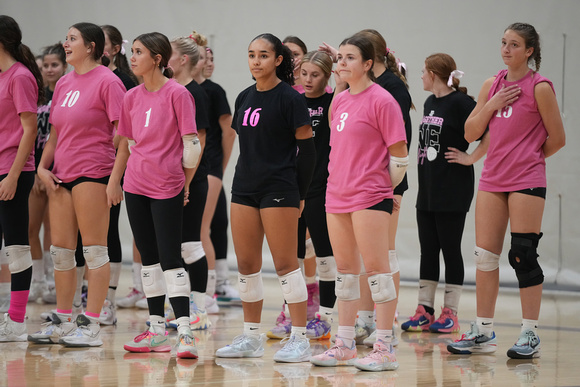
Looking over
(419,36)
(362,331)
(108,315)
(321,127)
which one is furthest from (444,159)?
(419,36)

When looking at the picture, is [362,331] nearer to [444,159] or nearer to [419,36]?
[444,159]

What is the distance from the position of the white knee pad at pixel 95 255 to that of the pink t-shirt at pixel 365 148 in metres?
1.21

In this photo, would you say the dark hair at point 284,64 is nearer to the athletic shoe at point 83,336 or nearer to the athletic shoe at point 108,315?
the athletic shoe at point 83,336

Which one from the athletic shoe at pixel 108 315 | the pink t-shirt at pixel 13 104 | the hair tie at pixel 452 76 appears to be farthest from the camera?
the athletic shoe at pixel 108 315

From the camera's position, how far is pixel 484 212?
3826 millimetres

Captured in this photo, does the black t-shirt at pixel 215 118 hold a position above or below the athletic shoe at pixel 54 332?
above

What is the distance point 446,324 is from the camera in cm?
455

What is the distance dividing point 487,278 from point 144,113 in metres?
1.81

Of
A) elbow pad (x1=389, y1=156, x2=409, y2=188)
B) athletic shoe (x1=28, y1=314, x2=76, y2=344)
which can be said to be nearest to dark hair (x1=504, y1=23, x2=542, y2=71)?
elbow pad (x1=389, y1=156, x2=409, y2=188)

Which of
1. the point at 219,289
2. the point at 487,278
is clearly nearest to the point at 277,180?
the point at 487,278

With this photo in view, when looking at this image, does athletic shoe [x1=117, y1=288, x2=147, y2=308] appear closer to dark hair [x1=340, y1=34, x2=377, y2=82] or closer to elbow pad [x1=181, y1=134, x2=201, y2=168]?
elbow pad [x1=181, y1=134, x2=201, y2=168]

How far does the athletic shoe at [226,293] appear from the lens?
19.0 feet

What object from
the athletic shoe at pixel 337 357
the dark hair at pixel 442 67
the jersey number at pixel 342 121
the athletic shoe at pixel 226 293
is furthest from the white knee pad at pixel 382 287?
the athletic shoe at pixel 226 293

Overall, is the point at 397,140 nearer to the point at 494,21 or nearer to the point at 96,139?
the point at 96,139
